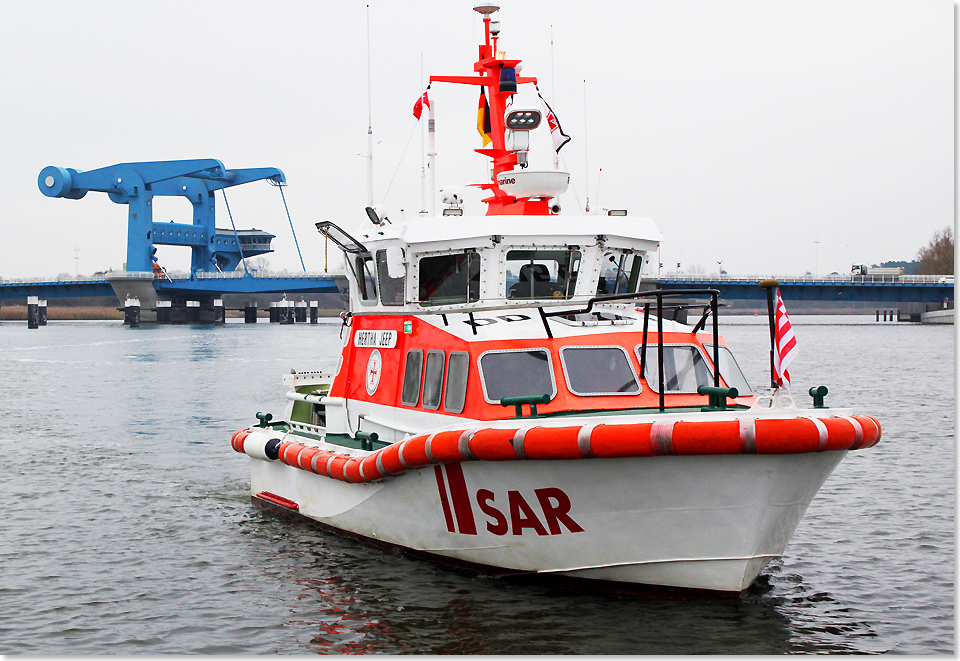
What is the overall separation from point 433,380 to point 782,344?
3611mm

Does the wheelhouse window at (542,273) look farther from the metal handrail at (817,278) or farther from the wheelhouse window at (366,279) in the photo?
the metal handrail at (817,278)

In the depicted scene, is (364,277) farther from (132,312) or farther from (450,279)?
(132,312)

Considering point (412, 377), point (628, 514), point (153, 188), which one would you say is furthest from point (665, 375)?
point (153, 188)

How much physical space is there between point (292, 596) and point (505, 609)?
7.71ft

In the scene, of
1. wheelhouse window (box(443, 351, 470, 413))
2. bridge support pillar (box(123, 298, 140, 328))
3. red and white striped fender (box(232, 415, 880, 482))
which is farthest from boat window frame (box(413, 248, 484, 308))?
bridge support pillar (box(123, 298, 140, 328))

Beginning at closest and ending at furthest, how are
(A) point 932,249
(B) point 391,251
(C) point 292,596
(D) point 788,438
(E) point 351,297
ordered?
(D) point 788,438, (C) point 292,596, (B) point 391,251, (E) point 351,297, (A) point 932,249

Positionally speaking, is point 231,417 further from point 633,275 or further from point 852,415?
point 852,415

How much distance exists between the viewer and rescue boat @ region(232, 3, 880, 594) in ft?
26.0

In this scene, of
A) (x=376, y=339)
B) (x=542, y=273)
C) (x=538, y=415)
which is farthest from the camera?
(x=376, y=339)

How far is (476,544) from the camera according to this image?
930 centimetres

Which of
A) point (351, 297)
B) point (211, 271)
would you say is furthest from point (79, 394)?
point (211, 271)

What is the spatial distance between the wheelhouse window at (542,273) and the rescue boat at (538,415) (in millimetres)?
21

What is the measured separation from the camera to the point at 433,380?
10.1 metres

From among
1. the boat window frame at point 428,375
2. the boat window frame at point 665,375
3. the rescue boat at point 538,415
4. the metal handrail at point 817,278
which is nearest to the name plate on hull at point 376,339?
the rescue boat at point 538,415
